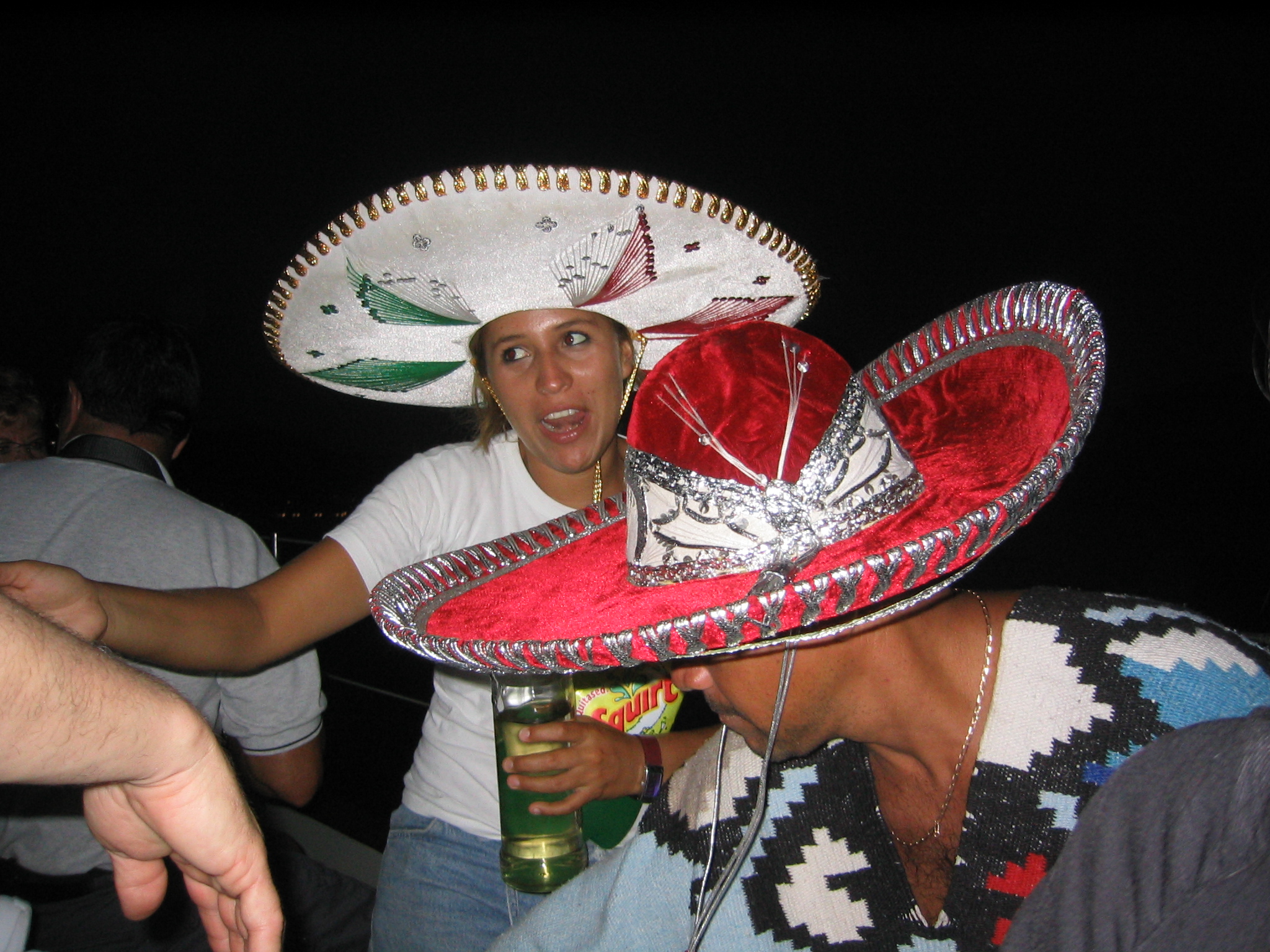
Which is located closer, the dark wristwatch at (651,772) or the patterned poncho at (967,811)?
the patterned poncho at (967,811)

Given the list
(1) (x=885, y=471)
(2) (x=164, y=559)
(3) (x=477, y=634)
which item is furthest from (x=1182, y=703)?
(2) (x=164, y=559)

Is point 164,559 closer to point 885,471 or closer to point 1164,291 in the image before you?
point 885,471

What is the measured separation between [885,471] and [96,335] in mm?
2101

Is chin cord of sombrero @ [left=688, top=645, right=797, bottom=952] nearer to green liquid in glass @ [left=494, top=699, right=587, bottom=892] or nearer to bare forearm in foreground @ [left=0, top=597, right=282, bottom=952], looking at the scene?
green liquid in glass @ [left=494, top=699, right=587, bottom=892]

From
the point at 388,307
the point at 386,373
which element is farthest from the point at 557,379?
the point at 386,373

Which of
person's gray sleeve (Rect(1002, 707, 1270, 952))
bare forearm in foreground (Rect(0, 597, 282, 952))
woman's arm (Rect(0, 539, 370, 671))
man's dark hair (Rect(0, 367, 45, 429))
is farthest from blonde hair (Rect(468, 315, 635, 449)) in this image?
man's dark hair (Rect(0, 367, 45, 429))

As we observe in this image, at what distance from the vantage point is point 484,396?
1978mm

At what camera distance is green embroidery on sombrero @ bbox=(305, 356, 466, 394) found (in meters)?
1.85

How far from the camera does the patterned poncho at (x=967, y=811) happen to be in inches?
37.7

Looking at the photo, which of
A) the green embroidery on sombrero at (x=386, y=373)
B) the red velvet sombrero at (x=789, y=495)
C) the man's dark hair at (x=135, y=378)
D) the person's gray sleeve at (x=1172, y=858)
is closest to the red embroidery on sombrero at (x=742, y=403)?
the red velvet sombrero at (x=789, y=495)

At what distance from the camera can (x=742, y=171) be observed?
5.64 m

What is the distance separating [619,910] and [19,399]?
112 inches

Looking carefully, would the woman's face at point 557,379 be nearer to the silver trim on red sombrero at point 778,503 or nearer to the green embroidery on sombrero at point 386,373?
the green embroidery on sombrero at point 386,373

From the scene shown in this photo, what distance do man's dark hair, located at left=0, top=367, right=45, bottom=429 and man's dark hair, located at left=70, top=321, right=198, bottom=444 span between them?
0.99 metres
